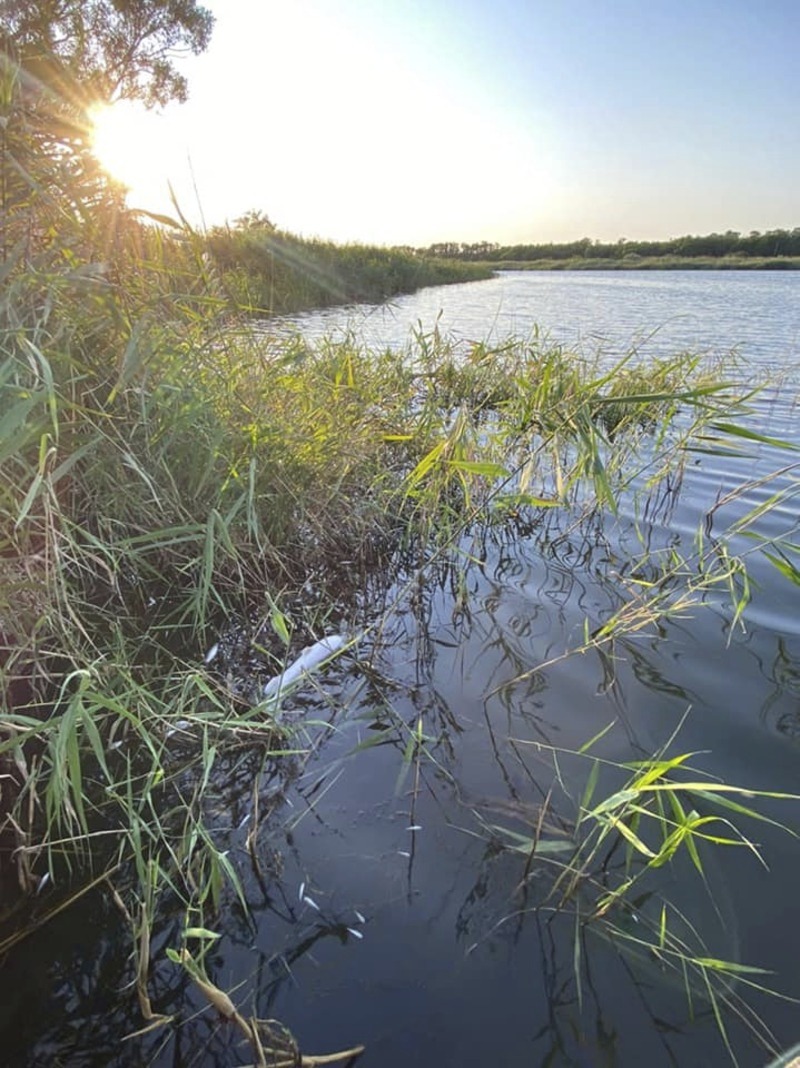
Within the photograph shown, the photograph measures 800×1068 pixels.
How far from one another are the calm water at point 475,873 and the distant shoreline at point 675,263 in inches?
1838

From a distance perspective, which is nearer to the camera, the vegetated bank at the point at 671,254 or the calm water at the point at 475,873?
the calm water at the point at 475,873

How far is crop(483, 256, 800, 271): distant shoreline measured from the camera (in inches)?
1578

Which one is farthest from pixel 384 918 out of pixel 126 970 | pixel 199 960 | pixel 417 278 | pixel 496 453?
pixel 417 278

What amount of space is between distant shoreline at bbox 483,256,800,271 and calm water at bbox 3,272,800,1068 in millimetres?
46695

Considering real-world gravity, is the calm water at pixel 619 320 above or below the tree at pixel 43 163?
below

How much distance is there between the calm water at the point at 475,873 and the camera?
1195 millimetres

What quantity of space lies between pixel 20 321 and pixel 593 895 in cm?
224

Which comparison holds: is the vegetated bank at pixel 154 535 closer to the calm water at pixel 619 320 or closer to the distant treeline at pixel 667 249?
the calm water at pixel 619 320

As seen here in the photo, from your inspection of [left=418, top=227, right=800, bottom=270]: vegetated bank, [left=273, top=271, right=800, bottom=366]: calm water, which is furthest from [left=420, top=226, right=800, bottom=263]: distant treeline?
[left=273, top=271, right=800, bottom=366]: calm water

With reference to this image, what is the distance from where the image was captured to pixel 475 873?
1.52 m

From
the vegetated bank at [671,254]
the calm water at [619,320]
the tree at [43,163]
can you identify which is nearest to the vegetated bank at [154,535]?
the tree at [43,163]

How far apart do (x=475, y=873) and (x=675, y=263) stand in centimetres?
5255

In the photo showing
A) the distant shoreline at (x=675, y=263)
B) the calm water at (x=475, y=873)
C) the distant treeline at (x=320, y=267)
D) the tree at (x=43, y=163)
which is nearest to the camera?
the calm water at (x=475, y=873)

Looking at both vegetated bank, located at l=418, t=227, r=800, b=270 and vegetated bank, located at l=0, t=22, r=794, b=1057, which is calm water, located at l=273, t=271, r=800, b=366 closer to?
vegetated bank, located at l=0, t=22, r=794, b=1057
